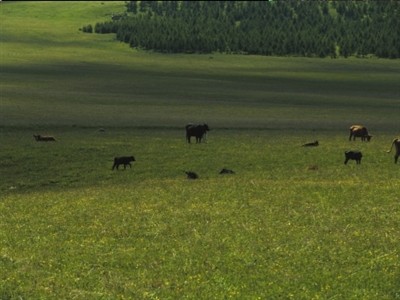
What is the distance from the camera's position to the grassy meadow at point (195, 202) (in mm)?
18156

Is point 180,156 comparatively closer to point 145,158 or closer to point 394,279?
point 145,158

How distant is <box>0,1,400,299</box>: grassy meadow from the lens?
18156 millimetres

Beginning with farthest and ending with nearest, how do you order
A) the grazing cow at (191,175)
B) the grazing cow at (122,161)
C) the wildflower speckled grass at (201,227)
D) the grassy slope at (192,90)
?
the grassy slope at (192,90) → the grazing cow at (122,161) → the grazing cow at (191,175) → the wildflower speckled grass at (201,227)

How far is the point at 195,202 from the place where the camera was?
28891 mm

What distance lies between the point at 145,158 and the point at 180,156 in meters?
2.00

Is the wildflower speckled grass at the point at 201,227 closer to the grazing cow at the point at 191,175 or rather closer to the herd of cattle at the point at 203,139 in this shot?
the herd of cattle at the point at 203,139

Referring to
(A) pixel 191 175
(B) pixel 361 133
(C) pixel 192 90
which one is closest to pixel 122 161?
(A) pixel 191 175

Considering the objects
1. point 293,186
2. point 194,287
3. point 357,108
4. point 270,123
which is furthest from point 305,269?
point 357,108

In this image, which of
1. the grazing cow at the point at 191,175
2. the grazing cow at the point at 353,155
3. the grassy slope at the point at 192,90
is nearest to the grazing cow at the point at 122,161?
the grazing cow at the point at 191,175

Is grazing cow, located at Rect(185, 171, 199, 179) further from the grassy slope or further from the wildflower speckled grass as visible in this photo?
the grassy slope

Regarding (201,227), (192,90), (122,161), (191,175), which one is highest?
(201,227)

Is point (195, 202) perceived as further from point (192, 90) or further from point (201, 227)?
point (192, 90)

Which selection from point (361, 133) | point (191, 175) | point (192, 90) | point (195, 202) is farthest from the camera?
point (192, 90)

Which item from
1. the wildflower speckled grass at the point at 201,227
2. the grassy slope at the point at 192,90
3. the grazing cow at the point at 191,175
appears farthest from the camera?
the grassy slope at the point at 192,90
